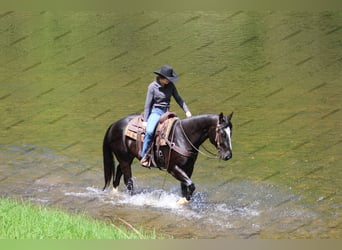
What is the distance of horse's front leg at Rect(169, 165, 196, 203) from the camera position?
25.9 ft

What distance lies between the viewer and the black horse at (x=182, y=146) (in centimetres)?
741

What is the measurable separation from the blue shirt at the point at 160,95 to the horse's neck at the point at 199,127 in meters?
0.23

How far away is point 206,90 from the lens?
47.2 ft

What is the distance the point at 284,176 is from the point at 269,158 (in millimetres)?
860

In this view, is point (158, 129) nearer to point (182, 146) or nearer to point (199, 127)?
point (182, 146)

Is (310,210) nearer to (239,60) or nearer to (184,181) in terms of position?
(184,181)

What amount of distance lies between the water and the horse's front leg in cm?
14

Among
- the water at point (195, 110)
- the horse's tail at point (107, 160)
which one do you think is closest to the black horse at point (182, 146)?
the horse's tail at point (107, 160)

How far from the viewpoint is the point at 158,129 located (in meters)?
8.04

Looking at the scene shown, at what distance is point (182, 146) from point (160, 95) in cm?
77

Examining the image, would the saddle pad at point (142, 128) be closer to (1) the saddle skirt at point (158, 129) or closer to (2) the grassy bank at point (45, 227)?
(1) the saddle skirt at point (158, 129)

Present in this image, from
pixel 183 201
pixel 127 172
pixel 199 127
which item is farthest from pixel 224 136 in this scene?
pixel 127 172

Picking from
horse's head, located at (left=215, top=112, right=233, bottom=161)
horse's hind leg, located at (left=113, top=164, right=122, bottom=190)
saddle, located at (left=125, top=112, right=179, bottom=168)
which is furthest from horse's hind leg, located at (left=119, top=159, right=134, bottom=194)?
horse's head, located at (left=215, top=112, right=233, bottom=161)

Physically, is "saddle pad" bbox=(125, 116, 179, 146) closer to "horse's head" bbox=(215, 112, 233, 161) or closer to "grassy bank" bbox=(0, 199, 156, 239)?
"horse's head" bbox=(215, 112, 233, 161)
